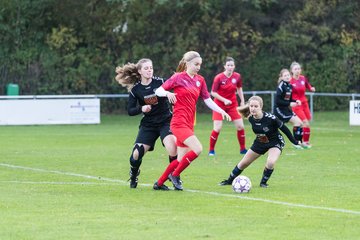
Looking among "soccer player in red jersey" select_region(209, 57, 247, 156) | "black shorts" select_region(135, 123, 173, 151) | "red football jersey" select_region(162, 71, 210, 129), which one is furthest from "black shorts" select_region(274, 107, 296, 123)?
"red football jersey" select_region(162, 71, 210, 129)

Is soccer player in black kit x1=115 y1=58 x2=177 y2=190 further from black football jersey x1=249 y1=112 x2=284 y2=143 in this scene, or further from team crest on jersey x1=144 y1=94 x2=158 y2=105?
black football jersey x1=249 y1=112 x2=284 y2=143

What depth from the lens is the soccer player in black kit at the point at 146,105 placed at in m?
14.3

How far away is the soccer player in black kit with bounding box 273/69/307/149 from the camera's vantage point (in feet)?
75.7

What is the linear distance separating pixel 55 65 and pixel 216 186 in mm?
27844

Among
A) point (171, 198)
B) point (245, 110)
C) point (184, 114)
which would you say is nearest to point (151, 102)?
point (184, 114)

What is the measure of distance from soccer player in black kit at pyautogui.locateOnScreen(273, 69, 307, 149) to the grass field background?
780 millimetres

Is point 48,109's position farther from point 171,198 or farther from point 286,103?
point 171,198

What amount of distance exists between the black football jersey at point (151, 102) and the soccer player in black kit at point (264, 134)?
A: 1.12 m

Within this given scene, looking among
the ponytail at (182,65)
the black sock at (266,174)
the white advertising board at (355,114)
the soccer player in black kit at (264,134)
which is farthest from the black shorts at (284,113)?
the white advertising board at (355,114)

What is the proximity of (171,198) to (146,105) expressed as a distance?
163cm

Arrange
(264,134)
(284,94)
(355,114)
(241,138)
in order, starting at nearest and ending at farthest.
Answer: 1. (264,134)
2. (241,138)
3. (284,94)
4. (355,114)

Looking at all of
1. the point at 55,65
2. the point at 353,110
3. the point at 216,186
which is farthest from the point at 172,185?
the point at 55,65

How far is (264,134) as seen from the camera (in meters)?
14.8

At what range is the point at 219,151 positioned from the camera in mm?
22594
